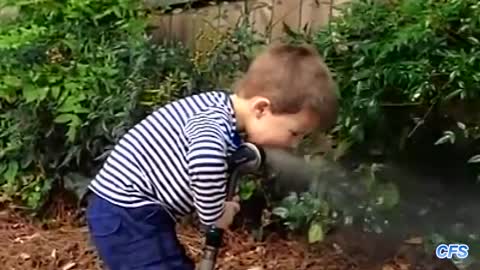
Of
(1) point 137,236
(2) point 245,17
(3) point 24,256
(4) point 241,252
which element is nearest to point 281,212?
(4) point 241,252

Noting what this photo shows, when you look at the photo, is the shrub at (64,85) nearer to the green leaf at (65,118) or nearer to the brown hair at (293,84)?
the green leaf at (65,118)

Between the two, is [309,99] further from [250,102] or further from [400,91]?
[400,91]

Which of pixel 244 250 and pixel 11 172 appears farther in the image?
pixel 11 172

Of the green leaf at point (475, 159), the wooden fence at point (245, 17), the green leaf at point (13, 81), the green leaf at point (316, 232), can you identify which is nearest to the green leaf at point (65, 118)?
the green leaf at point (13, 81)

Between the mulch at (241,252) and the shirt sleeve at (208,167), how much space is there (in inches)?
58.5

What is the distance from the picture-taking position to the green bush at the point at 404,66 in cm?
416

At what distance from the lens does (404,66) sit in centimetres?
424

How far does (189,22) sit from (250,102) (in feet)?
8.37

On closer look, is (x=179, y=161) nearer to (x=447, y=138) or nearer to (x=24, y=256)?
(x=447, y=138)

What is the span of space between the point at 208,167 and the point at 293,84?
35 cm

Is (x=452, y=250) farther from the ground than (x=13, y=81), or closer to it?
closer to it

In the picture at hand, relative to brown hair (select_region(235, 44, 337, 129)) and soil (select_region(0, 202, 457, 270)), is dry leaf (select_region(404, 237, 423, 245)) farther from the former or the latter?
brown hair (select_region(235, 44, 337, 129))

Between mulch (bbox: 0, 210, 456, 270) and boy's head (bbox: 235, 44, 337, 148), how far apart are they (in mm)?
1400

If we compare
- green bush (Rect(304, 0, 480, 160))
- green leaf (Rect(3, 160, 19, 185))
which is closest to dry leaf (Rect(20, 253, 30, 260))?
green leaf (Rect(3, 160, 19, 185))
